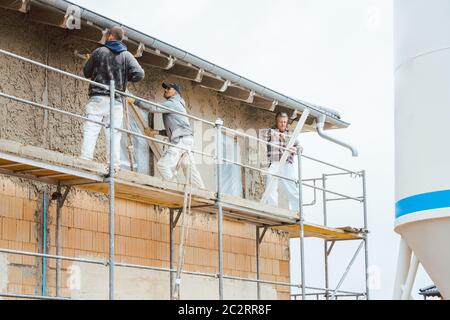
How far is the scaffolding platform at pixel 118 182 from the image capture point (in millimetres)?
13711

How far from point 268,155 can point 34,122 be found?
5.33m

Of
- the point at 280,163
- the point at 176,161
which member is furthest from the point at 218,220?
the point at 280,163

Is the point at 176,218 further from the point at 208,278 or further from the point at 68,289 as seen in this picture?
the point at 68,289

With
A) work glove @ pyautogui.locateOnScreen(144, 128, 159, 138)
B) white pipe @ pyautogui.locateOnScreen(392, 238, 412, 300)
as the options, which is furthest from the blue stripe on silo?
work glove @ pyautogui.locateOnScreen(144, 128, 159, 138)

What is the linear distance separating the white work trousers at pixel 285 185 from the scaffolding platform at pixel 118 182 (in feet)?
1.40

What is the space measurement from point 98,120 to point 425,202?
490 cm

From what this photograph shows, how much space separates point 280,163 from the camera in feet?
63.2

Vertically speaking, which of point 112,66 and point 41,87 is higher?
point 112,66

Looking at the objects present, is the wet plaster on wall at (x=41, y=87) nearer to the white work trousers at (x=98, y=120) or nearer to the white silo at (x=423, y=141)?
the white work trousers at (x=98, y=120)

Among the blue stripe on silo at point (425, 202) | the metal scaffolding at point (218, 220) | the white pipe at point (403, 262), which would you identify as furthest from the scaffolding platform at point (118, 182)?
the blue stripe on silo at point (425, 202)

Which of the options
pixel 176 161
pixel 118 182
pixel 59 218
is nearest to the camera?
pixel 118 182

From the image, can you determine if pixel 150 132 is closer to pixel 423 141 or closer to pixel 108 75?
pixel 108 75

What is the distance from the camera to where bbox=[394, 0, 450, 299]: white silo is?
12055mm
